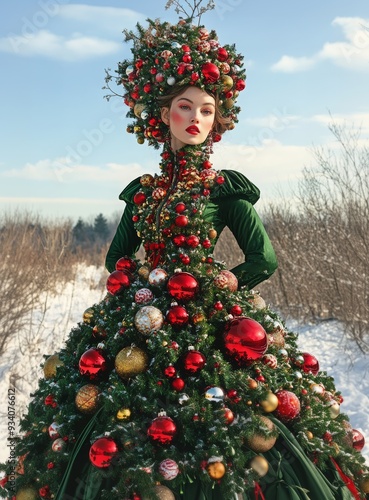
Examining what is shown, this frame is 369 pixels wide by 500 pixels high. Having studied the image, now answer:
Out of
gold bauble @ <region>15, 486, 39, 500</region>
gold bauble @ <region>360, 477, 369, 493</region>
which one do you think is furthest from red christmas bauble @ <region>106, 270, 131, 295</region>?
gold bauble @ <region>360, 477, 369, 493</region>

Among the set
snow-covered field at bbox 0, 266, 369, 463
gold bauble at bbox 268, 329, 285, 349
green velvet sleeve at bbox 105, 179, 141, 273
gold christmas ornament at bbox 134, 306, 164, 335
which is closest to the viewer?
gold christmas ornament at bbox 134, 306, 164, 335

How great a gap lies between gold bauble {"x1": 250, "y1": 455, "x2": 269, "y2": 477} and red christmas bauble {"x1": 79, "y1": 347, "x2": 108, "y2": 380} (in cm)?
75

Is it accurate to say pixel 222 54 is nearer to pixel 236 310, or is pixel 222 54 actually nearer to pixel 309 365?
pixel 236 310

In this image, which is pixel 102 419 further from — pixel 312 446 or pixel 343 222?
pixel 343 222

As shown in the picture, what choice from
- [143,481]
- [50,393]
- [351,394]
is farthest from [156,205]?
[351,394]

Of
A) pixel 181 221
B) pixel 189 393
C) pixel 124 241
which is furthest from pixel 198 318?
pixel 124 241

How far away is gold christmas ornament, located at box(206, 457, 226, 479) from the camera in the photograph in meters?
1.76

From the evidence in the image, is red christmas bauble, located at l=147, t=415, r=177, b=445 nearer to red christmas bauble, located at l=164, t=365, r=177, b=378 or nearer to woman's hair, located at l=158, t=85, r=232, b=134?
red christmas bauble, located at l=164, t=365, r=177, b=378

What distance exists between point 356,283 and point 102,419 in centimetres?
791

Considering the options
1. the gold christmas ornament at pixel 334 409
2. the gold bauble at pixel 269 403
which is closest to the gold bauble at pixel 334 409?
the gold christmas ornament at pixel 334 409

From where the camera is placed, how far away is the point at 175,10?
9.48ft

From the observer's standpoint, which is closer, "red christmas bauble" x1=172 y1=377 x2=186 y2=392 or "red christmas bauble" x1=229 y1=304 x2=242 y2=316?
"red christmas bauble" x1=172 y1=377 x2=186 y2=392

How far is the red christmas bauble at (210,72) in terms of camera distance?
8.53 ft

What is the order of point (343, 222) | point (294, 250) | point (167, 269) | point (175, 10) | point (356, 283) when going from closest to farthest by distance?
1. point (167, 269)
2. point (175, 10)
3. point (356, 283)
4. point (343, 222)
5. point (294, 250)
